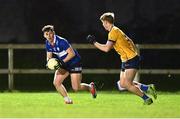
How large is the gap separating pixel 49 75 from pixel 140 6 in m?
3.14

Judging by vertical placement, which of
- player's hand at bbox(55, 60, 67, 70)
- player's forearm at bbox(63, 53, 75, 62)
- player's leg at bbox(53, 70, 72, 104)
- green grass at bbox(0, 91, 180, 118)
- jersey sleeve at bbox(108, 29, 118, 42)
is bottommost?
green grass at bbox(0, 91, 180, 118)

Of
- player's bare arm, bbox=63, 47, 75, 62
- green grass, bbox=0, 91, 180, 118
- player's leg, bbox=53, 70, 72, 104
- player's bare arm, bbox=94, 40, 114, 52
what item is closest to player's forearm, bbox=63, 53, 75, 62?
player's bare arm, bbox=63, 47, 75, 62

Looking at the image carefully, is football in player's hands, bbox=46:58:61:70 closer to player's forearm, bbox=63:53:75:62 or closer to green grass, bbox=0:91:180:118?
player's forearm, bbox=63:53:75:62

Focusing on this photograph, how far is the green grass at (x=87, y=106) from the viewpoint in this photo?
41.7 ft

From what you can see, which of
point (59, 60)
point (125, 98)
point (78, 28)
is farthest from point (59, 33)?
point (59, 60)

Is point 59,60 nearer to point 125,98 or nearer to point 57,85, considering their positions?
point 57,85

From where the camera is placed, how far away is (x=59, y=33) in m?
21.3

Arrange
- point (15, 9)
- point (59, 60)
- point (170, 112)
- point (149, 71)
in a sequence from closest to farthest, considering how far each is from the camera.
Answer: point (170, 112) < point (59, 60) < point (149, 71) < point (15, 9)

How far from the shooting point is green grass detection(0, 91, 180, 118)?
12.7m

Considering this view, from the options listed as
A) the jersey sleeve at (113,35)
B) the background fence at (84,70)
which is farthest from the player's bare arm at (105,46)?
the background fence at (84,70)

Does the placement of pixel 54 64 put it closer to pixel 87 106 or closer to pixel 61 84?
pixel 61 84

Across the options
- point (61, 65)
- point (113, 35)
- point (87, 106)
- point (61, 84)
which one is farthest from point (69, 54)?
point (87, 106)

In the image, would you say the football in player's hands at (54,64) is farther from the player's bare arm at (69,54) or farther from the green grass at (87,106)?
the green grass at (87,106)

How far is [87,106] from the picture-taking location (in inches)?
566
